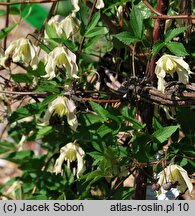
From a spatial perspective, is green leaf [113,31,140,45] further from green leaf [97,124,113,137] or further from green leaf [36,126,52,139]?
green leaf [36,126,52,139]

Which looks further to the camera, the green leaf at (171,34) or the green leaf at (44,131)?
the green leaf at (44,131)

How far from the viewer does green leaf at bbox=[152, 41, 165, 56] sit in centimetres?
144

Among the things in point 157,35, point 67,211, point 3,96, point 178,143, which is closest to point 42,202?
point 67,211

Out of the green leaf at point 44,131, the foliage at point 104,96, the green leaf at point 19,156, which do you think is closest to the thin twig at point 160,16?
the foliage at point 104,96

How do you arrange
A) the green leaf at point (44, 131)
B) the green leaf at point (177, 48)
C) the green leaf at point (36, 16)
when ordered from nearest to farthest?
the green leaf at point (177, 48) < the green leaf at point (44, 131) < the green leaf at point (36, 16)

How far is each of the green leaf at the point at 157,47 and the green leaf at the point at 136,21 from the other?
0.17ft

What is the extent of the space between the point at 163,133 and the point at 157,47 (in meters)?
0.21

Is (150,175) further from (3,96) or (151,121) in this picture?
(3,96)

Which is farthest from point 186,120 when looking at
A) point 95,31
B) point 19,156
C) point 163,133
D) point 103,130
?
point 19,156

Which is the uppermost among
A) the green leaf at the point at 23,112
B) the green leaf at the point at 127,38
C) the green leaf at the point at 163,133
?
the green leaf at the point at 127,38

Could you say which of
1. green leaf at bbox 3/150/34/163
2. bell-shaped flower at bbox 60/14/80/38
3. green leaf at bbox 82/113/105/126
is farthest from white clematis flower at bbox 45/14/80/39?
green leaf at bbox 3/150/34/163

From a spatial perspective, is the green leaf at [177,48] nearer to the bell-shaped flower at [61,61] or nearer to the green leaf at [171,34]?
the green leaf at [171,34]

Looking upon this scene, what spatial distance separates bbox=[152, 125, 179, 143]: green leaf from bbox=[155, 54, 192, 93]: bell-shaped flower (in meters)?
0.10

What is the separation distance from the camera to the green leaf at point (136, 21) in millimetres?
1476
